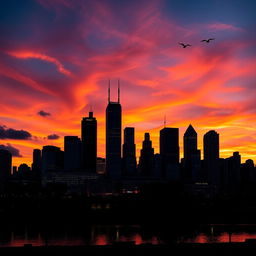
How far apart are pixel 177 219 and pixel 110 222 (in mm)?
24732

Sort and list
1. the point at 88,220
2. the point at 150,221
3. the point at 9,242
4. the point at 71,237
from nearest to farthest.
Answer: the point at 9,242 → the point at 71,237 → the point at 150,221 → the point at 88,220

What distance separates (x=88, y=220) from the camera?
649 ft

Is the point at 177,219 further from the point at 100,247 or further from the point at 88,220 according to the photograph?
the point at 100,247

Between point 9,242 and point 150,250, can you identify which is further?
point 9,242

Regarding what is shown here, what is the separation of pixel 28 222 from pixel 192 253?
471 feet

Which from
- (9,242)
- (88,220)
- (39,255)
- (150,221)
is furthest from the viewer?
(88,220)

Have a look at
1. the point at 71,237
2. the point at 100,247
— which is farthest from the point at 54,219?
the point at 100,247

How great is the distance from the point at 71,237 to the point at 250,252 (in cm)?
6779

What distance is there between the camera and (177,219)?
637ft

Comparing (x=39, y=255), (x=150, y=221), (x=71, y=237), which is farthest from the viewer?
(x=150, y=221)

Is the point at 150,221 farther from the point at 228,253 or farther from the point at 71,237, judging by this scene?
the point at 228,253

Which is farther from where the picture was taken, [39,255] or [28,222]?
[28,222]

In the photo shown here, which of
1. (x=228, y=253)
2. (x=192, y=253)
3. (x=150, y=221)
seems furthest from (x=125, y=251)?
(x=150, y=221)

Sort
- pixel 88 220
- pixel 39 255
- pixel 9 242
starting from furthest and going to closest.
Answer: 1. pixel 88 220
2. pixel 9 242
3. pixel 39 255
